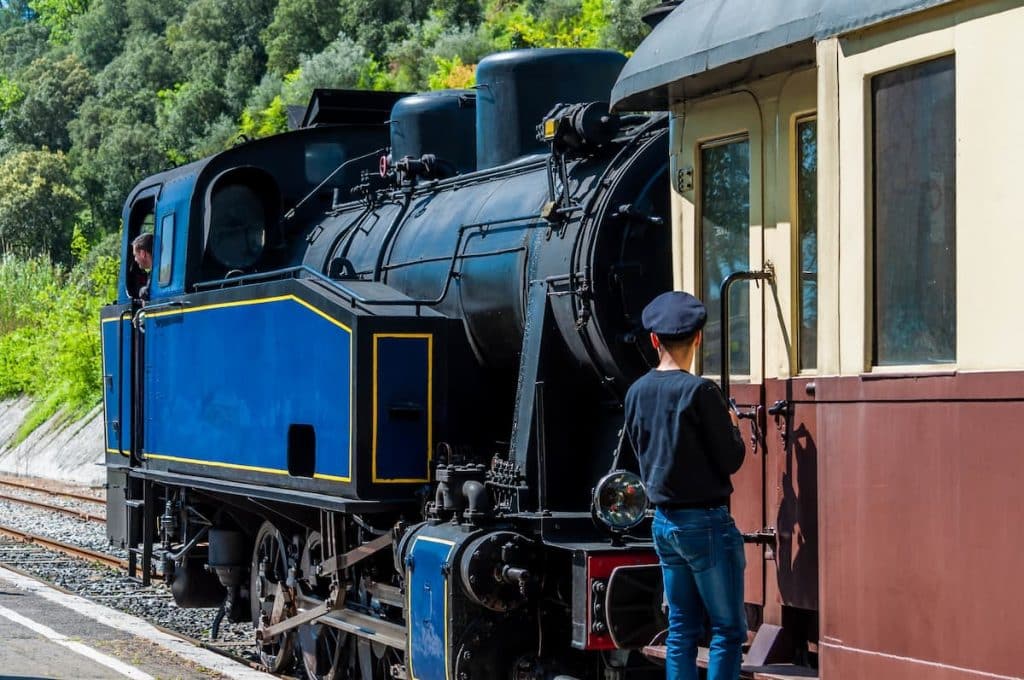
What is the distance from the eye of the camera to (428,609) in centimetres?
649

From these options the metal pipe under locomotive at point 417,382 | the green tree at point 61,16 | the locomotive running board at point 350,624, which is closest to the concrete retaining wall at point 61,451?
the metal pipe under locomotive at point 417,382

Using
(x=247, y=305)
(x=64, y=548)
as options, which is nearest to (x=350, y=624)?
(x=247, y=305)

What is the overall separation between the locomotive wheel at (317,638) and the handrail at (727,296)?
3829 mm

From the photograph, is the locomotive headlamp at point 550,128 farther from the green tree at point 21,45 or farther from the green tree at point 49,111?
the green tree at point 21,45

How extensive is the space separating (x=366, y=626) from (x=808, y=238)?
370 centimetres

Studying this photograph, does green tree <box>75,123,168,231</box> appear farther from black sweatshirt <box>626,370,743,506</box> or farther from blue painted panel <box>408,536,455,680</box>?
black sweatshirt <box>626,370,743,506</box>

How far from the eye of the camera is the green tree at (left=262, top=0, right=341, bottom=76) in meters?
68.8

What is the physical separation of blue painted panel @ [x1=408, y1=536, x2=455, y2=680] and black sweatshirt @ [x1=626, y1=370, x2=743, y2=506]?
175 cm

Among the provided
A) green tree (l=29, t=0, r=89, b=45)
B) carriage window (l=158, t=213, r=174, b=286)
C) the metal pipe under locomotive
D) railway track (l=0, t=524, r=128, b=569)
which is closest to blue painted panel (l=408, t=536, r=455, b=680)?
the metal pipe under locomotive

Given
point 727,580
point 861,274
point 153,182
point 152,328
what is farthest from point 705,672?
point 153,182

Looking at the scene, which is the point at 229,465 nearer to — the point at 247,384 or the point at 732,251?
the point at 247,384

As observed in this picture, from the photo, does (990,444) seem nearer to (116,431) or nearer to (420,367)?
(420,367)

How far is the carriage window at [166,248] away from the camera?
32.4 ft

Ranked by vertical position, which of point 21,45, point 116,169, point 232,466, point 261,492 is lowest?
point 261,492
